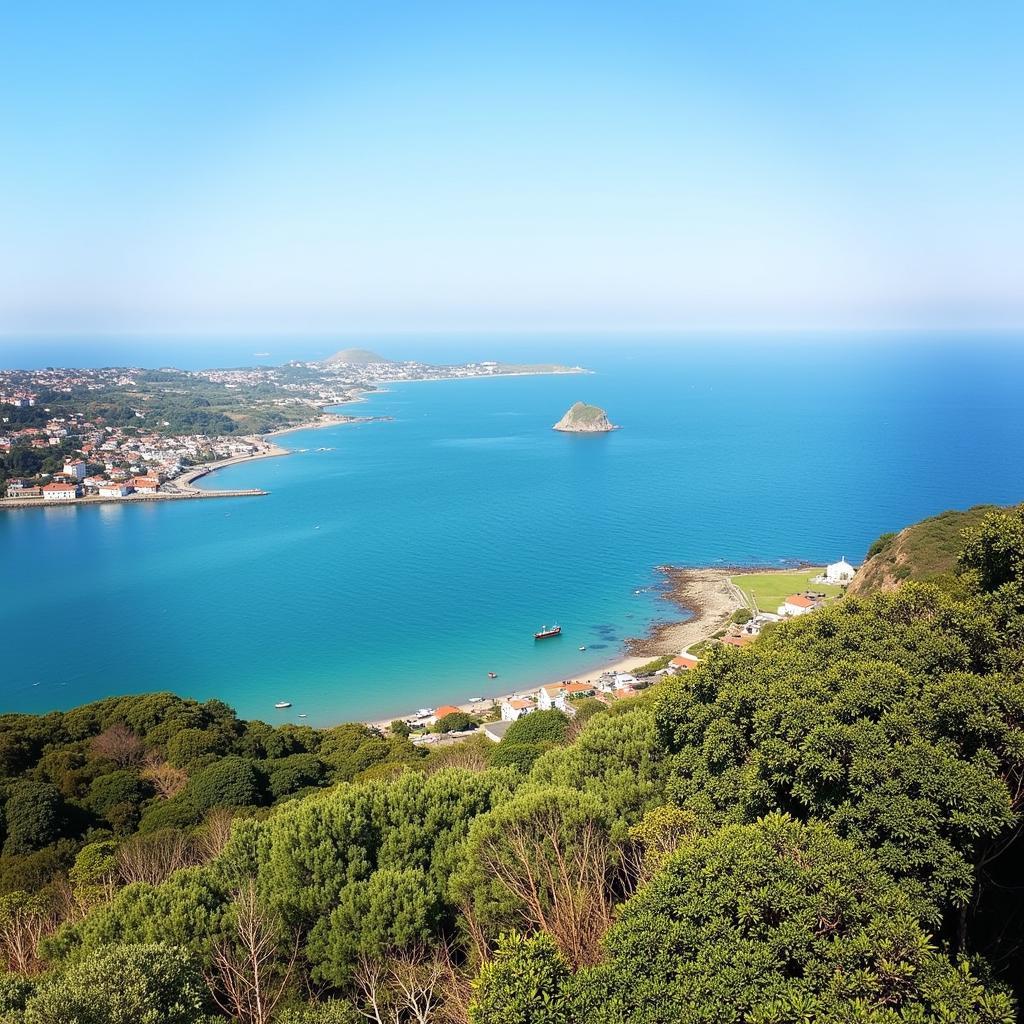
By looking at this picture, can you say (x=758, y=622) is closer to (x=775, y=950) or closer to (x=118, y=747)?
(x=118, y=747)

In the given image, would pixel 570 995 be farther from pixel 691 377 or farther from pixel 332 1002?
pixel 691 377

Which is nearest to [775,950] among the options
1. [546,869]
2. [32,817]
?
[546,869]

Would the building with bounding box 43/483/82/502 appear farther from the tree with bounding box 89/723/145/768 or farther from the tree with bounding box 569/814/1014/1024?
the tree with bounding box 569/814/1014/1024

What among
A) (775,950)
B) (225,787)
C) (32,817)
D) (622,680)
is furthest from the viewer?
(622,680)

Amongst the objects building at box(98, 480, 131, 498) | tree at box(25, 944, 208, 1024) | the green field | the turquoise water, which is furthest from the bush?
building at box(98, 480, 131, 498)

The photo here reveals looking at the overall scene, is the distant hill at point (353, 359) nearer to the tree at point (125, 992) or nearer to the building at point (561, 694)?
the building at point (561, 694)

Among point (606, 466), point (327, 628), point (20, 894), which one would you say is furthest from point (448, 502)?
point (20, 894)
